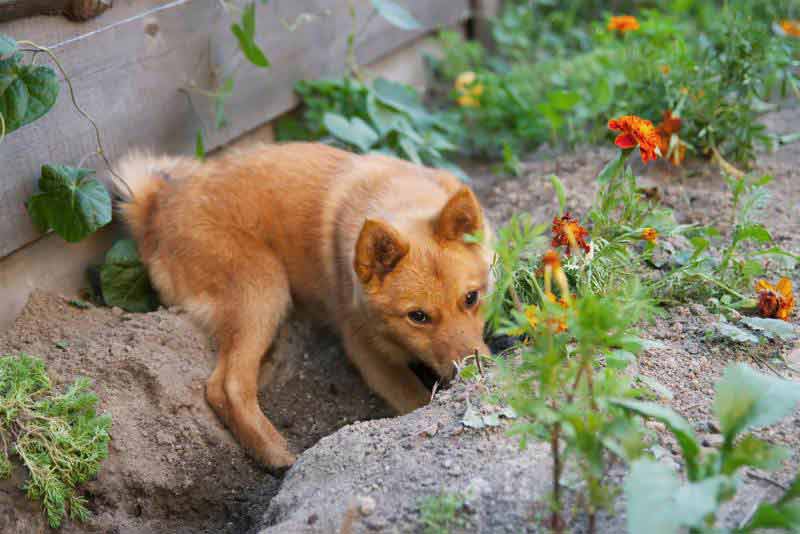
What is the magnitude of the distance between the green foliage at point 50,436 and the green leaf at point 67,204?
609mm

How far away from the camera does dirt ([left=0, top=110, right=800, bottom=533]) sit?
2023 mm

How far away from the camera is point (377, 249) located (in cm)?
287

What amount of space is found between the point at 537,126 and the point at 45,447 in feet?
11.5

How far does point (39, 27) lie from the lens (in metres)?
2.95

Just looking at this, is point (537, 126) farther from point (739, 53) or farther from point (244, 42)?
point (244, 42)

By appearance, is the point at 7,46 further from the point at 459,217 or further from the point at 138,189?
the point at 459,217

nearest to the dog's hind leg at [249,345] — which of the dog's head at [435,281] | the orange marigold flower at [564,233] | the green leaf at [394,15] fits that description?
the dog's head at [435,281]

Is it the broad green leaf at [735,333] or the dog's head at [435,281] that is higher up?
the broad green leaf at [735,333]

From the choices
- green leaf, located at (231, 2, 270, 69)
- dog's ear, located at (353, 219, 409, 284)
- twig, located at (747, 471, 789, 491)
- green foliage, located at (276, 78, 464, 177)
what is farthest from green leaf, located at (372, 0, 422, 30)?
twig, located at (747, 471, 789, 491)

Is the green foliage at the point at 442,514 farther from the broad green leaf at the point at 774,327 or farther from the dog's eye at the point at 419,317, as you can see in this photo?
the broad green leaf at the point at 774,327

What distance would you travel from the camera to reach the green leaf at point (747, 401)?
5.50 feet

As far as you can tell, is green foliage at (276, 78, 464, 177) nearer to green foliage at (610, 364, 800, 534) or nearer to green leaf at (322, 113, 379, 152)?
green leaf at (322, 113, 379, 152)

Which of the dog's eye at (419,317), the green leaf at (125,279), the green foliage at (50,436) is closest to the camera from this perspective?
the green foliage at (50,436)

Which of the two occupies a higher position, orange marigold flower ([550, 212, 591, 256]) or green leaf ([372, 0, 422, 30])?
green leaf ([372, 0, 422, 30])
